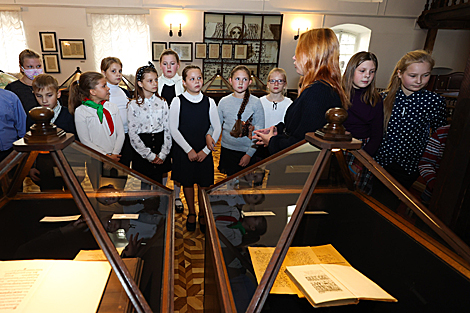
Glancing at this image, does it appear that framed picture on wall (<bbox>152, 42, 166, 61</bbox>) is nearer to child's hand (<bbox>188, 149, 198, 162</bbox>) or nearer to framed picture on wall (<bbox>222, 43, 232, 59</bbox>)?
framed picture on wall (<bbox>222, 43, 232, 59</bbox>)

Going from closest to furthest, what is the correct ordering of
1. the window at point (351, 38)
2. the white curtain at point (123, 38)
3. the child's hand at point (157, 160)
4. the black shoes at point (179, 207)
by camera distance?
the child's hand at point (157, 160), the black shoes at point (179, 207), the white curtain at point (123, 38), the window at point (351, 38)

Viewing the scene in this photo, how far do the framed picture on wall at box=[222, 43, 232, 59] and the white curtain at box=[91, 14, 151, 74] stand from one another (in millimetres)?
2244

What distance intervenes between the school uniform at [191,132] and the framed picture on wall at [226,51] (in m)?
6.23

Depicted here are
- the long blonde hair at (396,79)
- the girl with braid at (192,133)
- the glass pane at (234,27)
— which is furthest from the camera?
the glass pane at (234,27)

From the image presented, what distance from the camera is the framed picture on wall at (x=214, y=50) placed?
27.3 ft

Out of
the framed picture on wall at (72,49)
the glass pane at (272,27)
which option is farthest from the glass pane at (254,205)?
the framed picture on wall at (72,49)

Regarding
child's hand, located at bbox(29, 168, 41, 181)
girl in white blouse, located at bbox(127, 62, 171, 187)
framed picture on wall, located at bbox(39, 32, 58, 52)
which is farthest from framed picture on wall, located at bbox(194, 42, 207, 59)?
child's hand, located at bbox(29, 168, 41, 181)

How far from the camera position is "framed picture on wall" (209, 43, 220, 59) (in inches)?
328

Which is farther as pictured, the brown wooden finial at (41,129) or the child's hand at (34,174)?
the child's hand at (34,174)

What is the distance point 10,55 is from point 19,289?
32.4 feet

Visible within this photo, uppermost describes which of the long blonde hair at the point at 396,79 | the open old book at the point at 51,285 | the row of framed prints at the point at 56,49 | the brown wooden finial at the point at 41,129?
the row of framed prints at the point at 56,49

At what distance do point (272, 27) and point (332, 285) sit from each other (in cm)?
869

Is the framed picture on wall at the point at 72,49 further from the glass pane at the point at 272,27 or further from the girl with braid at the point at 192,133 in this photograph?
the girl with braid at the point at 192,133

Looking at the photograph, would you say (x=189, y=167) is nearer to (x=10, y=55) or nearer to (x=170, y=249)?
(x=170, y=249)
